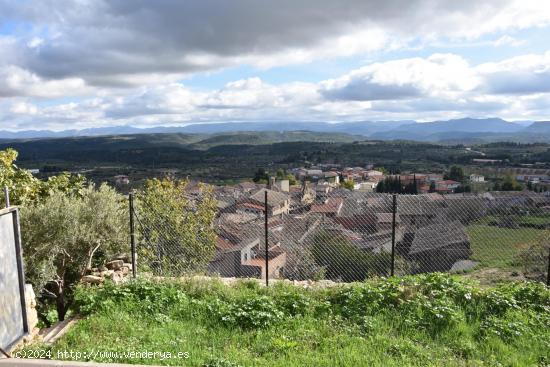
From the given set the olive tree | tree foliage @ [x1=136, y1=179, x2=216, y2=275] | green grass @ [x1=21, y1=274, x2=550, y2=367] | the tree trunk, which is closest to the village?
tree foliage @ [x1=136, y1=179, x2=216, y2=275]

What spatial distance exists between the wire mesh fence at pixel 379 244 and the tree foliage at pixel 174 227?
3cm

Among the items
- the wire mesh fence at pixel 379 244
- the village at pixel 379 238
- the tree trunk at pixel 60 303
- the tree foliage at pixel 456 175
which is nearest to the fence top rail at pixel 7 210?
the tree trunk at pixel 60 303

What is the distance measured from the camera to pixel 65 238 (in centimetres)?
681

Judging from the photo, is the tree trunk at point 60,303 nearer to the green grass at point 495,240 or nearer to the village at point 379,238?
the village at point 379,238

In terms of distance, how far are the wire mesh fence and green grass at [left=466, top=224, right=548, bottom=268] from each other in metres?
0.04

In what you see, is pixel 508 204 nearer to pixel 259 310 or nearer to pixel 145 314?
pixel 259 310

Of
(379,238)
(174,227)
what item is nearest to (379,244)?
(379,238)

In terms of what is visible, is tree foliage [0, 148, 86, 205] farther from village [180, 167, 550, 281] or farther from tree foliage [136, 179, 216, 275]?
village [180, 167, 550, 281]

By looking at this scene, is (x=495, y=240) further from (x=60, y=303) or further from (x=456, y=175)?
Answer: (x=456, y=175)

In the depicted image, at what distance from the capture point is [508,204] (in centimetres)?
1642

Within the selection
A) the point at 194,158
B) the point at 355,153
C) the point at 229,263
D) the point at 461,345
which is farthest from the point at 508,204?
the point at 355,153

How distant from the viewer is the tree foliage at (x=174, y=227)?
9.31 m

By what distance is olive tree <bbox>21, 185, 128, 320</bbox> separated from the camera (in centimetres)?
654

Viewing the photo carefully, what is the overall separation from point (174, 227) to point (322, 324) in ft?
20.5
